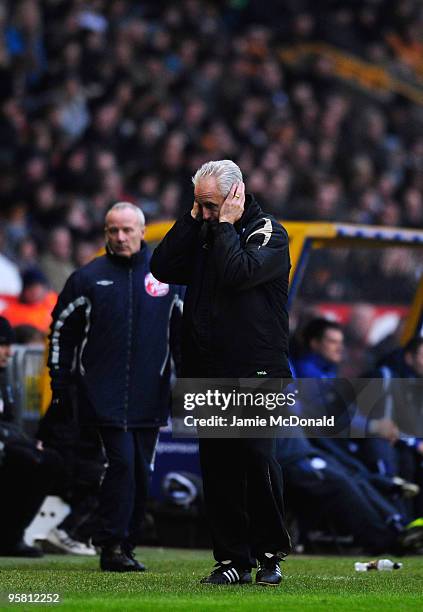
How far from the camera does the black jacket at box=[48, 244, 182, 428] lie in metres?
8.81

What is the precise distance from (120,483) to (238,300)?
5.56ft

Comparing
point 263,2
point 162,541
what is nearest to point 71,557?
point 162,541

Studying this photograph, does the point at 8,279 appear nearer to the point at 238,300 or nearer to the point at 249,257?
the point at 238,300

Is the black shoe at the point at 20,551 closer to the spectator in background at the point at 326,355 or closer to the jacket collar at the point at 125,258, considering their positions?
the jacket collar at the point at 125,258

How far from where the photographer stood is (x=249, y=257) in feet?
24.2

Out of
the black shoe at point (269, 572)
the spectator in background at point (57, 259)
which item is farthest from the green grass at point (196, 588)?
the spectator in background at point (57, 259)

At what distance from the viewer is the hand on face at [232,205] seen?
7.46 metres

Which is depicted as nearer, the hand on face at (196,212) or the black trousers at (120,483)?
the hand on face at (196,212)

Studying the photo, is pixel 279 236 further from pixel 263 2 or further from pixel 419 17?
pixel 419 17

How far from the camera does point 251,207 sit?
769 centimetres

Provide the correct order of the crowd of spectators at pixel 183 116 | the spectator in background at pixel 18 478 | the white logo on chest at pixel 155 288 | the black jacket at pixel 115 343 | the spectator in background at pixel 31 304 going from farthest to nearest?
the crowd of spectators at pixel 183 116 < the spectator in background at pixel 31 304 < the spectator in background at pixel 18 478 < the white logo on chest at pixel 155 288 < the black jacket at pixel 115 343

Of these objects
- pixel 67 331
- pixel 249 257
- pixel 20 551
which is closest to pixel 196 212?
pixel 249 257

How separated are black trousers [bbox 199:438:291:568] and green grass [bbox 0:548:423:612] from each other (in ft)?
0.67

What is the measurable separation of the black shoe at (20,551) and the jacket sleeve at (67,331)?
5.18ft
